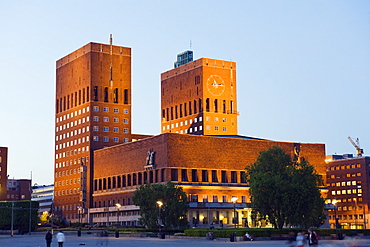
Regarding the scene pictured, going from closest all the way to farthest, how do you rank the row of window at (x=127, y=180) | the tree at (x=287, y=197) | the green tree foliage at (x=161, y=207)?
the tree at (x=287, y=197) < the green tree foliage at (x=161, y=207) < the row of window at (x=127, y=180)

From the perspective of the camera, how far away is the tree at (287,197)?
10719 cm

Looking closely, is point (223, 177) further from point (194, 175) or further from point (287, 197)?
point (287, 197)

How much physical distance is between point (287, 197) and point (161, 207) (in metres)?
29.4

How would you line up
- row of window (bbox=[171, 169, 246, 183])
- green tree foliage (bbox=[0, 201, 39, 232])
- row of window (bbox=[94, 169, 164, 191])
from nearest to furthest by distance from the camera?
green tree foliage (bbox=[0, 201, 39, 232]), row of window (bbox=[171, 169, 246, 183]), row of window (bbox=[94, 169, 164, 191])

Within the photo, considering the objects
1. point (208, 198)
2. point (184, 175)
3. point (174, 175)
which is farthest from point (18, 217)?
point (208, 198)

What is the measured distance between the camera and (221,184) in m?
167

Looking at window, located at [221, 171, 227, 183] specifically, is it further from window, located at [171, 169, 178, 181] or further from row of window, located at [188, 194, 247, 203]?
window, located at [171, 169, 178, 181]

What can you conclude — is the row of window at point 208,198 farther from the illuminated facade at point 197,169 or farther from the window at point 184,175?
the window at point 184,175

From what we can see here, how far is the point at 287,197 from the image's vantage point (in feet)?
349

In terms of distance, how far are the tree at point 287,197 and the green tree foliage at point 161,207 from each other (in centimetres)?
2006

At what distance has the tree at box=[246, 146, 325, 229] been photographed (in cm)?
10719

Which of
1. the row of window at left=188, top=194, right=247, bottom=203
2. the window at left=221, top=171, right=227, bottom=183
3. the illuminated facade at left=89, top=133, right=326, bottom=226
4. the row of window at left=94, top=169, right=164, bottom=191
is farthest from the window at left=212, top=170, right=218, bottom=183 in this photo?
the row of window at left=94, top=169, right=164, bottom=191

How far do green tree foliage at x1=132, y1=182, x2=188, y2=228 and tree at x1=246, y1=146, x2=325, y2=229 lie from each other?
790 inches

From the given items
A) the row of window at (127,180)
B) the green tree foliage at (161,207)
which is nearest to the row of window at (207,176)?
the row of window at (127,180)
